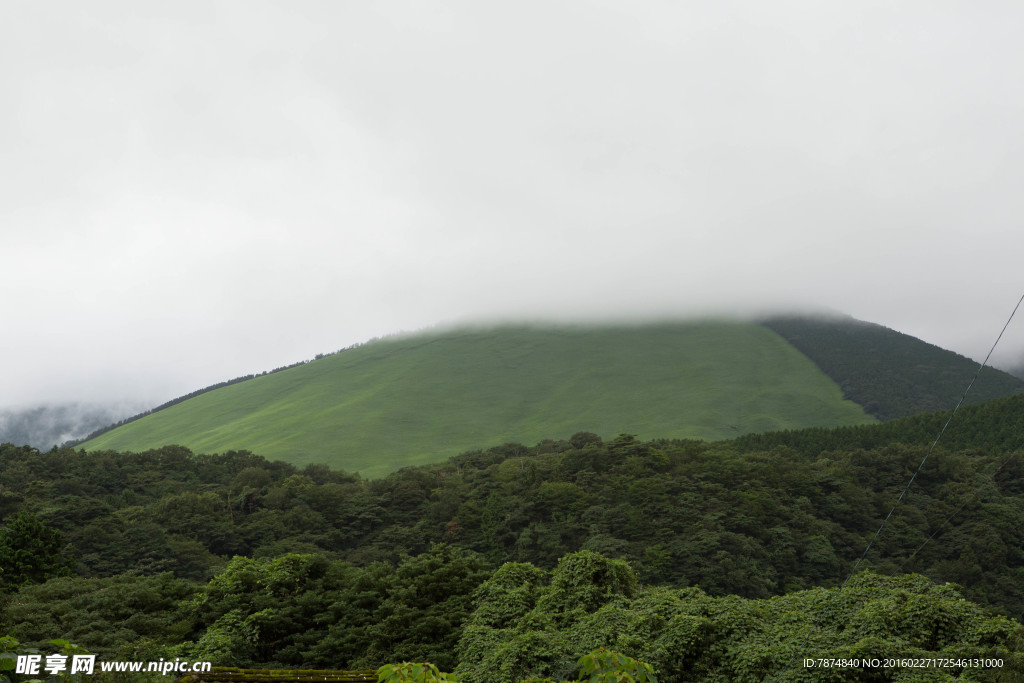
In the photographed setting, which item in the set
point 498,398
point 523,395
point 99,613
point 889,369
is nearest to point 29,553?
point 99,613

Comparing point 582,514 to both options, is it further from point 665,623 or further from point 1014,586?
point 665,623

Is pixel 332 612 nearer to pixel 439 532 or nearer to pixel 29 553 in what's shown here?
pixel 29 553

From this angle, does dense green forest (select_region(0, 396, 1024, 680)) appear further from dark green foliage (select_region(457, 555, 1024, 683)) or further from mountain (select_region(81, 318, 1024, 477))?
mountain (select_region(81, 318, 1024, 477))

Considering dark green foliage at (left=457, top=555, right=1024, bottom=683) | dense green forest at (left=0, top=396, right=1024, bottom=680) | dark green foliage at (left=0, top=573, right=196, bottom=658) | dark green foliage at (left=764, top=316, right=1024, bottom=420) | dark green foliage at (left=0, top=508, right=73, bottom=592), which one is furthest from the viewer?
dark green foliage at (left=764, top=316, right=1024, bottom=420)

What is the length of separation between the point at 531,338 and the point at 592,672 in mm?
168797

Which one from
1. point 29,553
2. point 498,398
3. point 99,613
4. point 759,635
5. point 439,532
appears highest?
point 498,398

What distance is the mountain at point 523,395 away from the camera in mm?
119312

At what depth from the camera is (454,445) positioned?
116875 millimetres

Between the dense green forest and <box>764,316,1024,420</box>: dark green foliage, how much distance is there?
51.9 meters

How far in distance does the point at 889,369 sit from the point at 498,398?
9557 centimetres

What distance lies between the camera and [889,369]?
150 m

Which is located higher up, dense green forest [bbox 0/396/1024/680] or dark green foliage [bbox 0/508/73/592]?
dark green foliage [bbox 0/508/73/592]

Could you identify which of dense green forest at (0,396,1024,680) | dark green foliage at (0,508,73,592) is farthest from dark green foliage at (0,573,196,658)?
dark green foliage at (0,508,73,592)

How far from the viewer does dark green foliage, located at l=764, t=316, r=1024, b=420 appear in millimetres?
133500
